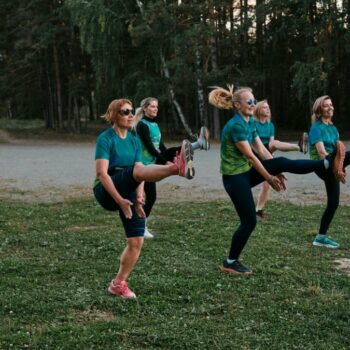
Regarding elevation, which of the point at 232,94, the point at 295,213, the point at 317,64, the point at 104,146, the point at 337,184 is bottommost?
the point at 295,213

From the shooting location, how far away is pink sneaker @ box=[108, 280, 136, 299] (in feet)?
16.7

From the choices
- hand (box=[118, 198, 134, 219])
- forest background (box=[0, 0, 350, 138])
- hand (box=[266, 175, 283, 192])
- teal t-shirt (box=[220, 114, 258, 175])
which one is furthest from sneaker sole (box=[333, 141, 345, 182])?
forest background (box=[0, 0, 350, 138])

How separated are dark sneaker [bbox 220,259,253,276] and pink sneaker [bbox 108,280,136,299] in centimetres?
132

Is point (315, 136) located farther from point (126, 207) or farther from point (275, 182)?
point (126, 207)

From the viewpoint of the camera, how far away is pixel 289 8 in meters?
32.1

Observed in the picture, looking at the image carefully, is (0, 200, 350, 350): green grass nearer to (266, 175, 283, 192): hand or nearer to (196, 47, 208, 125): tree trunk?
(266, 175, 283, 192): hand

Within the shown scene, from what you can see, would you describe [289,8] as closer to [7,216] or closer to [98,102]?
[98,102]

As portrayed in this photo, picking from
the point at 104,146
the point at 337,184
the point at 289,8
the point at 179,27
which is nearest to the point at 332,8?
the point at 289,8

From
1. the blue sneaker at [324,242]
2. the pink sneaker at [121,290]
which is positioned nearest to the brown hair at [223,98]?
the pink sneaker at [121,290]

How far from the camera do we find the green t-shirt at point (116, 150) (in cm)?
487

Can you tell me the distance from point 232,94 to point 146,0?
97.6 ft

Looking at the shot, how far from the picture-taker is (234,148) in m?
5.88

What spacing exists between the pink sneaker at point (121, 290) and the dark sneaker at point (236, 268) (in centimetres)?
132

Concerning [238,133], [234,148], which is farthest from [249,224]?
[238,133]
